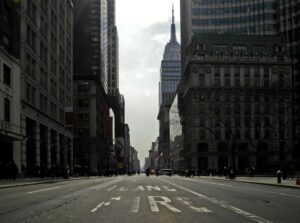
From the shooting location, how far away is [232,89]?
13638 cm

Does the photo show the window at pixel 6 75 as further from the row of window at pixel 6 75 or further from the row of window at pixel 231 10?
the row of window at pixel 231 10

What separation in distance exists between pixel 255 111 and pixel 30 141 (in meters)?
78.0

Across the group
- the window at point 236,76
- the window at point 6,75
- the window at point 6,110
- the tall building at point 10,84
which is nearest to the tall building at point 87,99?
the window at point 236,76

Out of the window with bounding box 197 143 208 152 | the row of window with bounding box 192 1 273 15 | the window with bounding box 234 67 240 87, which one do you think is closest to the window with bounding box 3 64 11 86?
the window with bounding box 197 143 208 152

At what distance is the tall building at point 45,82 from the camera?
64562mm

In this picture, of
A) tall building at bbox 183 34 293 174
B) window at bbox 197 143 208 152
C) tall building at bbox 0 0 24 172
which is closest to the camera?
tall building at bbox 0 0 24 172

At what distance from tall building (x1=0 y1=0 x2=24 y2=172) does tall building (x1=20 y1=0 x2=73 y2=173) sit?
1.86m

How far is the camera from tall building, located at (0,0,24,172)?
176 feet

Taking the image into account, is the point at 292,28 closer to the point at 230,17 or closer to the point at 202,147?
the point at 230,17

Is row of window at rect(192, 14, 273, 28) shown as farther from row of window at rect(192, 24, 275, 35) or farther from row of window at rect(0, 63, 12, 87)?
row of window at rect(0, 63, 12, 87)

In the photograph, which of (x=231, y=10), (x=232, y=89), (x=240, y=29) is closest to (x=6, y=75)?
(x=232, y=89)

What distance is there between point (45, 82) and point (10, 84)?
18.8m

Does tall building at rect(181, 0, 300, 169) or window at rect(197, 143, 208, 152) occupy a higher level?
tall building at rect(181, 0, 300, 169)

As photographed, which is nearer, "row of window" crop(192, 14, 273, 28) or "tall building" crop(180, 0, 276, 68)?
"tall building" crop(180, 0, 276, 68)
